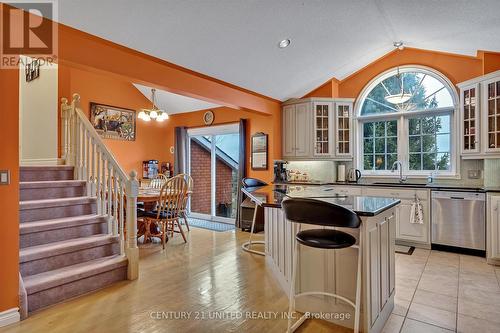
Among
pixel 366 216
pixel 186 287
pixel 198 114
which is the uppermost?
pixel 198 114

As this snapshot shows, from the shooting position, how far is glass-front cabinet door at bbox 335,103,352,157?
530 centimetres

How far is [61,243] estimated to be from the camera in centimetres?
284

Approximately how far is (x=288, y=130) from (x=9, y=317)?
470 centimetres

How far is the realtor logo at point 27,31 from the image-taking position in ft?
7.67

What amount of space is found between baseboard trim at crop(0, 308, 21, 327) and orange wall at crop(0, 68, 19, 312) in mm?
29

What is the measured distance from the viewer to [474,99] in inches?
157

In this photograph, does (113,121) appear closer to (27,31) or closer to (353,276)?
(27,31)

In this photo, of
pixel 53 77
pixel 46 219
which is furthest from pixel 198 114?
pixel 46 219

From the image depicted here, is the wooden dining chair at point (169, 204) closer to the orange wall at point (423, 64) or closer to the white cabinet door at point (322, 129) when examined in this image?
the white cabinet door at point (322, 129)

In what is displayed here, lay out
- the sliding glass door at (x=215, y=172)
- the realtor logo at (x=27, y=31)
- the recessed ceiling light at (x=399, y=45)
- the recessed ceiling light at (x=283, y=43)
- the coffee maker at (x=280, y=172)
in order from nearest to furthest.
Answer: the realtor logo at (x=27, y=31), the recessed ceiling light at (x=283, y=43), the recessed ceiling light at (x=399, y=45), the coffee maker at (x=280, y=172), the sliding glass door at (x=215, y=172)

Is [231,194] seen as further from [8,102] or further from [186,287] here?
[8,102]

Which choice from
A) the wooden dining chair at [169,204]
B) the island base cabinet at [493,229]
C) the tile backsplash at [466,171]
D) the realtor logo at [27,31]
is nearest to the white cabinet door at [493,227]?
the island base cabinet at [493,229]

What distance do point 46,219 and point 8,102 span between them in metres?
1.44

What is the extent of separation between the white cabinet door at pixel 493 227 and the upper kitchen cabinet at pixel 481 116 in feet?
2.20
